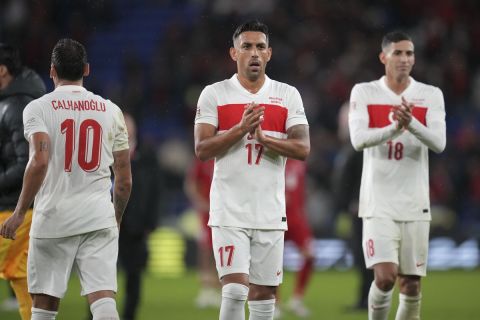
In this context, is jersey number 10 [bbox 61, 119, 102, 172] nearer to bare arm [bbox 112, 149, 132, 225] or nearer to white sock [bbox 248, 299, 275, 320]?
bare arm [bbox 112, 149, 132, 225]

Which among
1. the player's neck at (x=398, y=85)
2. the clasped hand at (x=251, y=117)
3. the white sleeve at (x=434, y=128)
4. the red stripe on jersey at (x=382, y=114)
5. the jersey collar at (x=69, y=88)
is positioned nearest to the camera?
the jersey collar at (x=69, y=88)

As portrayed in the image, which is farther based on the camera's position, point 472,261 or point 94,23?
point 94,23

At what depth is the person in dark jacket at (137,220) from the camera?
1108 cm

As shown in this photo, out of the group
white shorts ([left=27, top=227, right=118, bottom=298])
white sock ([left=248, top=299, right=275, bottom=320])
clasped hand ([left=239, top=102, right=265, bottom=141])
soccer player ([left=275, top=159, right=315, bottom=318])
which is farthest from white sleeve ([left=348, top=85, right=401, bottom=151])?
soccer player ([left=275, top=159, right=315, bottom=318])

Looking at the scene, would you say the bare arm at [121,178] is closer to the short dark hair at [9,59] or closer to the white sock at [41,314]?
the white sock at [41,314]

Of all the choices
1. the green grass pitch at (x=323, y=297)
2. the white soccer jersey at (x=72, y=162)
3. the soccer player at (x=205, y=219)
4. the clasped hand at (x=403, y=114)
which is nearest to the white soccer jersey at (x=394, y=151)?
the clasped hand at (x=403, y=114)

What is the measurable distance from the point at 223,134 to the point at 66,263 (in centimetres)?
150

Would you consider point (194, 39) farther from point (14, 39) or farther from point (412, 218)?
point (412, 218)

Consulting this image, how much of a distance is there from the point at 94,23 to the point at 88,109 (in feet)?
61.8

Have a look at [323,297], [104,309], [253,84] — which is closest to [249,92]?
[253,84]

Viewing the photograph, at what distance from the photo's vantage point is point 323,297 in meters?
14.6

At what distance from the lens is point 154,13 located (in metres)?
25.9

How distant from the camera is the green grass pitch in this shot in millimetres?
12336

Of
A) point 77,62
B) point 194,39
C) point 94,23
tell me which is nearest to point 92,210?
point 77,62
